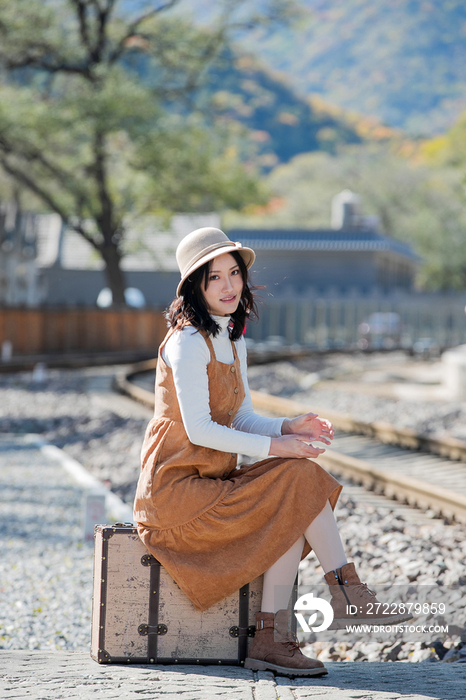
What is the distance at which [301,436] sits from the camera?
3.08 m

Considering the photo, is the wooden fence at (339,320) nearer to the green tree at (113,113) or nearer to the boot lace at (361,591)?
the green tree at (113,113)

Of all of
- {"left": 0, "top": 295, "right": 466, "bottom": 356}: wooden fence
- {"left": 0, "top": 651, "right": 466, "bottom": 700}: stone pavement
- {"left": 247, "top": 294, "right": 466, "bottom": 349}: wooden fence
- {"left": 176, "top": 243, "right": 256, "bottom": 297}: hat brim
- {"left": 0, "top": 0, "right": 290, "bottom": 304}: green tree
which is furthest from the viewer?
{"left": 247, "top": 294, "right": 466, "bottom": 349}: wooden fence

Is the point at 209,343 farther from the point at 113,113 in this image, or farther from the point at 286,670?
the point at 113,113

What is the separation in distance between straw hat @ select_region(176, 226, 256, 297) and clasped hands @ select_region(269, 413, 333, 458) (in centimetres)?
67

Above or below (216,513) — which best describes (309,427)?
above

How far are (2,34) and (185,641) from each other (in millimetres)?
25543

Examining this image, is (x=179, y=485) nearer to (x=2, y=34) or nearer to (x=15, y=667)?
(x=15, y=667)

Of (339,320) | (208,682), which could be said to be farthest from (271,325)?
(208,682)

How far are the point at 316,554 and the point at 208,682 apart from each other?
0.57 metres

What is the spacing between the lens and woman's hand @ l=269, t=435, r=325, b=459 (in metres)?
2.96

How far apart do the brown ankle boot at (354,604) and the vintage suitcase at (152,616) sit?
0.20 meters

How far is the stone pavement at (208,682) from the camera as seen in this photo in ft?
8.50

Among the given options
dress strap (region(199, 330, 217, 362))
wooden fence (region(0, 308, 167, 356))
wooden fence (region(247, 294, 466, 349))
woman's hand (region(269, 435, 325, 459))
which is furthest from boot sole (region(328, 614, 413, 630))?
wooden fence (region(247, 294, 466, 349))

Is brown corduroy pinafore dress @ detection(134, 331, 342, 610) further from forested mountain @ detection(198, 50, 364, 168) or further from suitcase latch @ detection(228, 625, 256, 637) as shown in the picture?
forested mountain @ detection(198, 50, 364, 168)
